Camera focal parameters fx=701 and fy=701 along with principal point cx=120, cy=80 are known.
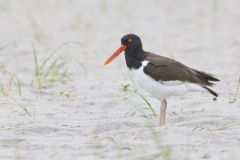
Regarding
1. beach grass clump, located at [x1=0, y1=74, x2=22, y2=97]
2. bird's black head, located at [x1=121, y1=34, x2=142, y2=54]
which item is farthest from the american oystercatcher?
beach grass clump, located at [x1=0, y1=74, x2=22, y2=97]

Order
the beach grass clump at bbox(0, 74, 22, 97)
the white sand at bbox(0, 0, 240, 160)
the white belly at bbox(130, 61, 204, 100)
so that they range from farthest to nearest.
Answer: the beach grass clump at bbox(0, 74, 22, 97) < the white belly at bbox(130, 61, 204, 100) < the white sand at bbox(0, 0, 240, 160)

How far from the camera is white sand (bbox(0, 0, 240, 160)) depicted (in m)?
5.61

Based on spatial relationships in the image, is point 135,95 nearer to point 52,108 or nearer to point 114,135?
point 52,108

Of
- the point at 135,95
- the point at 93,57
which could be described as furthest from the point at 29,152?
the point at 93,57

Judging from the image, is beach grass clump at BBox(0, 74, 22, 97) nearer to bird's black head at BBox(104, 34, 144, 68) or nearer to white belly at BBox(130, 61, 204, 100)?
bird's black head at BBox(104, 34, 144, 68)

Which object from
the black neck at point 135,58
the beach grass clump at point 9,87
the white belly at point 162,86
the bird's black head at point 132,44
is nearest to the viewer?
the white belly at point 162,86

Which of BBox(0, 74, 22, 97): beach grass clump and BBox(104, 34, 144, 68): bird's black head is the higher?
BBox(104, 34, 144, 68): bird's black head

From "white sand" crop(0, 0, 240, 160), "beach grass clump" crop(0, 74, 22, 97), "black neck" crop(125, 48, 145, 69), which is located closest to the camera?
"white sand" crop(0, 0, 240, 160)

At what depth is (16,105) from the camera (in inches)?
288

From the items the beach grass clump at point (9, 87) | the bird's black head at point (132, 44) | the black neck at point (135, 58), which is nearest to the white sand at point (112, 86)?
the beach grass clump at point (9, 87)

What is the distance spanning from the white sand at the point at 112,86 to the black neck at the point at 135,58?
1.52 ft

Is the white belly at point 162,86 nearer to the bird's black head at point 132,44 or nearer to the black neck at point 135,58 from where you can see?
the black neck at point 135,58

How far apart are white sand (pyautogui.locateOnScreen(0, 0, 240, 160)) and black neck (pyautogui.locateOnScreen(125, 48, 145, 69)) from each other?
0.46 meters

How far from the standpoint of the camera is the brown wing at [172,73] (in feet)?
21.6
